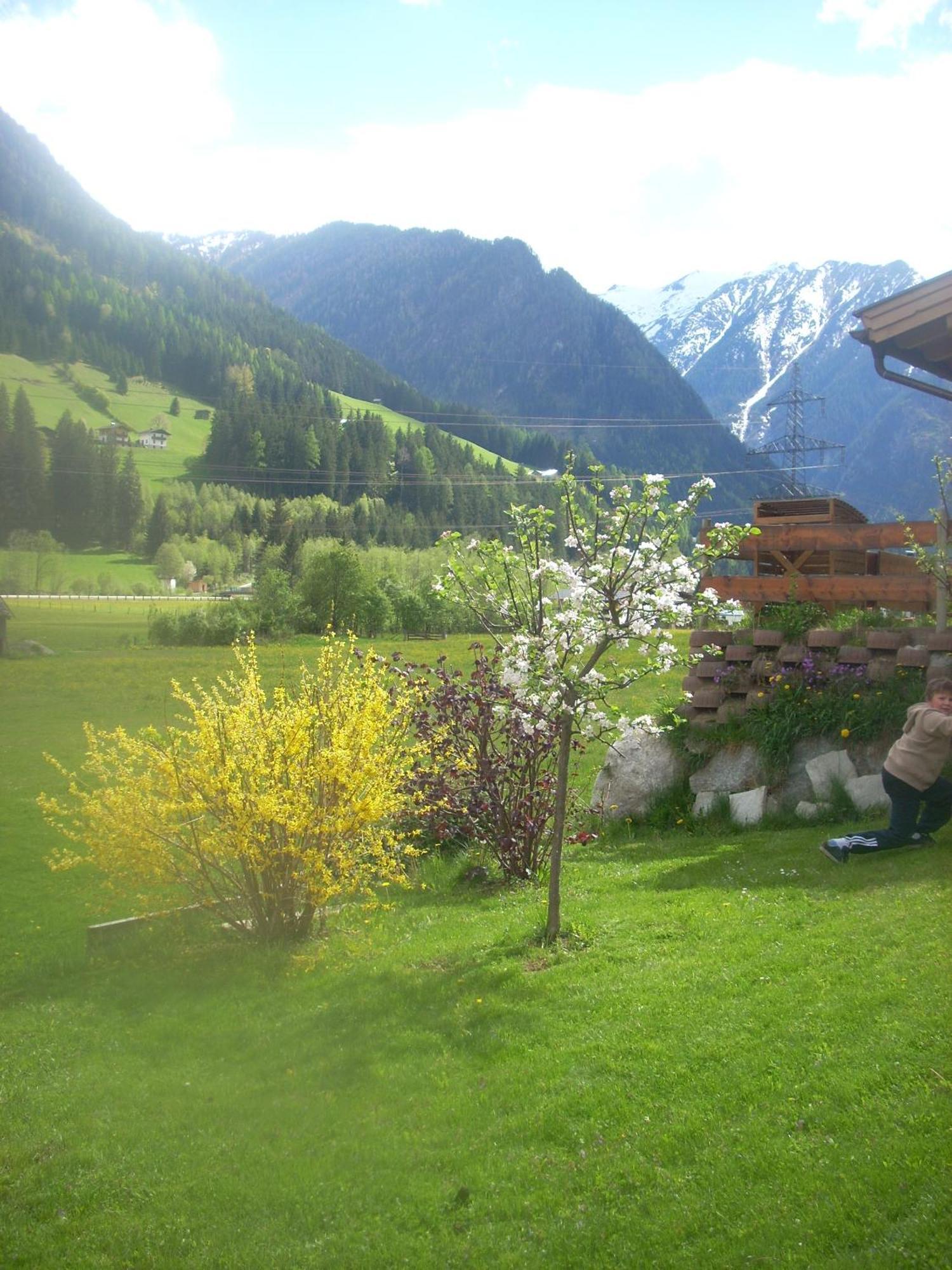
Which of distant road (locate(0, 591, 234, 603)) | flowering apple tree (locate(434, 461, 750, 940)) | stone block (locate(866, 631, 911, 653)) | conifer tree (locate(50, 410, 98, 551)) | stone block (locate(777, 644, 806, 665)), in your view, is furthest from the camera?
conifer tree (locate(50, 410, 98, 551))

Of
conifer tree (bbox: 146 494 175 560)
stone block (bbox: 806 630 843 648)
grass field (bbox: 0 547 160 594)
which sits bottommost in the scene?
stone block (bbox: 806 630 843 648)

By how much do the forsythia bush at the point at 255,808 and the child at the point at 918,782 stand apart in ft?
12.2

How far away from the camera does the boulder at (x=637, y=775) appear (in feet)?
33.3

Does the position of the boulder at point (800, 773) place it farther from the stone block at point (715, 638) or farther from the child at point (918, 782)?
the child at point (918, 782)

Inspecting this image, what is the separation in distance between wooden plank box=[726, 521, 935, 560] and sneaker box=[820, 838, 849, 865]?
389 centimetres

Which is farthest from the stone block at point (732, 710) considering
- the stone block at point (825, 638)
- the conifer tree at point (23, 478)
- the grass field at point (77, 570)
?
the conifer tree at point (23, 478)

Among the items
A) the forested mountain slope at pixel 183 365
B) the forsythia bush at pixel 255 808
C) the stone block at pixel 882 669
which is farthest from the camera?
the forested mountain slope at pixel 183 365

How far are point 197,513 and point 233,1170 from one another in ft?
43.1

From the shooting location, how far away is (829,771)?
861 cm

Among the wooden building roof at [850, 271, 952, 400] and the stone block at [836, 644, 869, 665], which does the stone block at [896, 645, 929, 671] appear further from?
the wooden building roof at [850, 271, 952, 400]

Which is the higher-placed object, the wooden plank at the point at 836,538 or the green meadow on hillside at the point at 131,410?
the green meadow on hillside at the point at 131,410

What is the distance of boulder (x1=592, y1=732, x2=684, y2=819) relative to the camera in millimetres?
10141

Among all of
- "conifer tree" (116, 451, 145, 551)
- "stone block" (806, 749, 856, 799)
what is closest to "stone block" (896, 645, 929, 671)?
"stone block" (806, 749, 856, 799)

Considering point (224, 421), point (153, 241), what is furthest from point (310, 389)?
point (224, 421)
